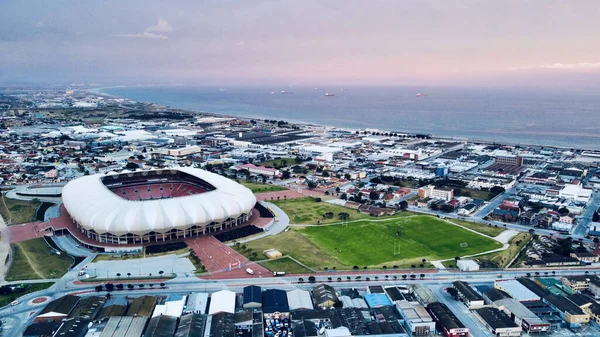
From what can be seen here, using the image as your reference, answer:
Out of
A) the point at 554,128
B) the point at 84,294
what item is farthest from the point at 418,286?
the point at 554,128

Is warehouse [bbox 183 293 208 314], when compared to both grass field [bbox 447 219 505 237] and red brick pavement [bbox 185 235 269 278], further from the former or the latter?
grass field [bbox 447 219 505 237]

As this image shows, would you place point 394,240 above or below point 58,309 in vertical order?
below

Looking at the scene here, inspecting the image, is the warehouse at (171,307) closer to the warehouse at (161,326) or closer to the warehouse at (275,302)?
the warehouse at (161,326)

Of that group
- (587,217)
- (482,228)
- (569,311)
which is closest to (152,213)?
(482,228)

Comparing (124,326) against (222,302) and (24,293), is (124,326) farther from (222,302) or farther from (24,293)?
(24,293)

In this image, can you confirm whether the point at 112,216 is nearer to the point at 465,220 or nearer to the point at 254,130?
the point at 465,220
